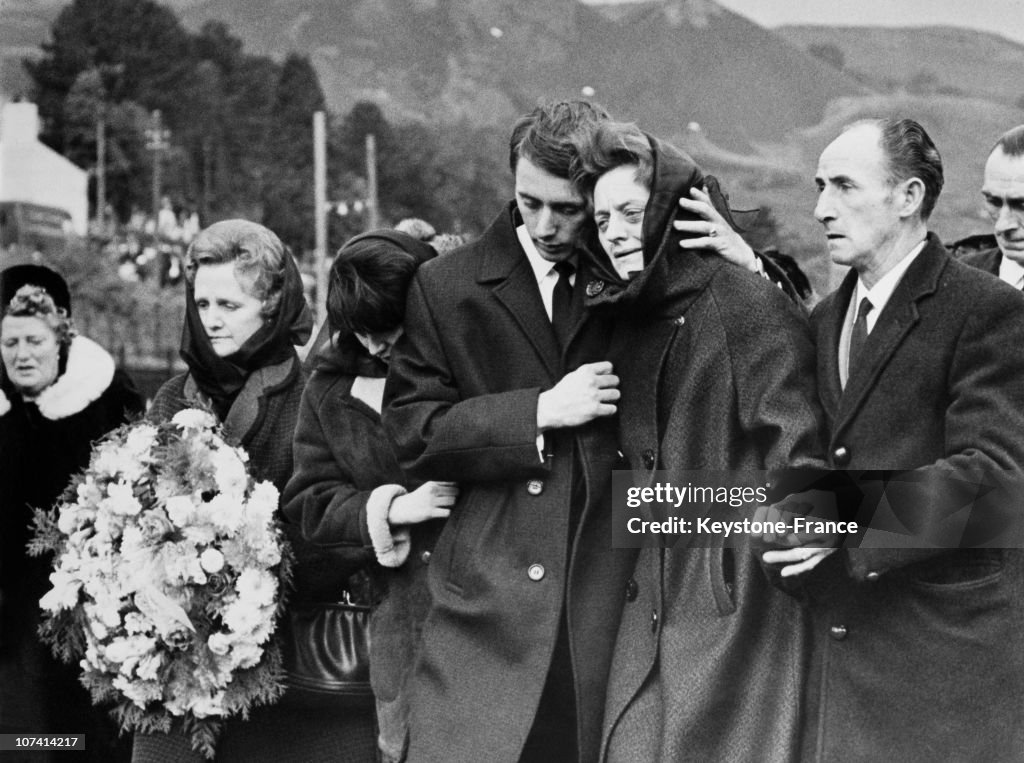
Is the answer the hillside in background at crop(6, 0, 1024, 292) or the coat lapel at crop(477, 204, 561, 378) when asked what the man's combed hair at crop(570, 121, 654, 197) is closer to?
the coat lapel at crop(477, 204, 561, 378)

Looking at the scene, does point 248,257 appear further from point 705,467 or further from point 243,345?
point 705,467

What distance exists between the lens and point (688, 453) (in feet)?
11.5

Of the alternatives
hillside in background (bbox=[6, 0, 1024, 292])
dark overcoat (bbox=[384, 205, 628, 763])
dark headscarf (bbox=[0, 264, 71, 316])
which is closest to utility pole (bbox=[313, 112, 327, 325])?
hillside in background (bbox=[6, 0, 1024, 292])

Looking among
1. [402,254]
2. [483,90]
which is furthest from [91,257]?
[402,254]

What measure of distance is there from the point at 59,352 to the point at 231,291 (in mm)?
985

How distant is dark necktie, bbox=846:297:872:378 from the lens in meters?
3.38

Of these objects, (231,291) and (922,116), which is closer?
(231,291)

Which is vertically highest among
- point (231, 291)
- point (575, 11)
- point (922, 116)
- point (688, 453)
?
point (575, 11)

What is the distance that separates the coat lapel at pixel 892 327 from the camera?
3.31 m

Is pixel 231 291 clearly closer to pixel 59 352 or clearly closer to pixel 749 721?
pixel 59 352

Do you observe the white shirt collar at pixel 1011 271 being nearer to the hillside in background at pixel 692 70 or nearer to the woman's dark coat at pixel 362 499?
the hillside in background at pixel 692 70

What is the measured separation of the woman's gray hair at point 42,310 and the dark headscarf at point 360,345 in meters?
1.21

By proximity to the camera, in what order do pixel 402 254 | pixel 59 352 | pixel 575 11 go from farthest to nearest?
1. pixel 575 11
2. pixel 59 352
3. pixel 402 254

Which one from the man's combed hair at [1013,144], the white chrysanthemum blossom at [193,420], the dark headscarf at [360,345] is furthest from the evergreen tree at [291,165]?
the man's combed hair at [1013,144]
